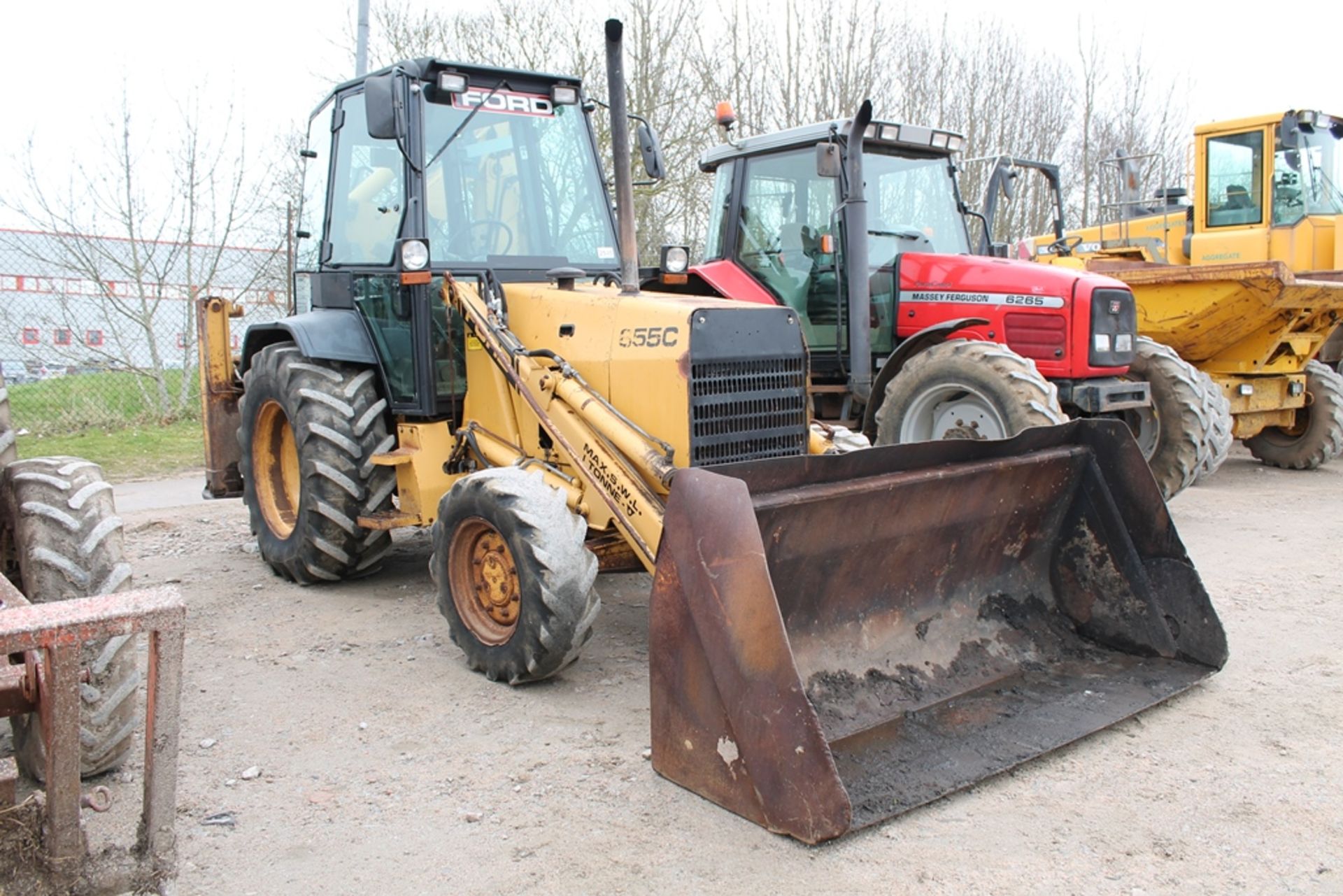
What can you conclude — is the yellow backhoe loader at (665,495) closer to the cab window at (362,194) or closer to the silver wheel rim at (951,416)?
the cab window at (362,194)

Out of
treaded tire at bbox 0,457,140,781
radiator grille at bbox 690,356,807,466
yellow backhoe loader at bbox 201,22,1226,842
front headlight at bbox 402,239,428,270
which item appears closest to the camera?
treaded tire at bbox 0,457,140,781

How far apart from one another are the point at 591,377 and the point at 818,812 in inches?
92.4

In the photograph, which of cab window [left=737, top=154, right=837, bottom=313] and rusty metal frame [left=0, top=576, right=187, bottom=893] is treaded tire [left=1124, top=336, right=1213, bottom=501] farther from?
rusty metal frame [left=0, top=576, right=187, bottom=893]

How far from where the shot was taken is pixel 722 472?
357cm

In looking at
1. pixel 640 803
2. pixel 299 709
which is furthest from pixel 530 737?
pixel 299 709

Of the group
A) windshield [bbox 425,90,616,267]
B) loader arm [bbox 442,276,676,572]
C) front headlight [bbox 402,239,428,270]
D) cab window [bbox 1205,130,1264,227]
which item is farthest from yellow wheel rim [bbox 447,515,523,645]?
cab window [bbox 1205,130,1264,227]

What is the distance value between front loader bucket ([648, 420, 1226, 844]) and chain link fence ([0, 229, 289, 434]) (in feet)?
34.1

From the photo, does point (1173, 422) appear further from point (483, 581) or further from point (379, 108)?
point (379, 108)

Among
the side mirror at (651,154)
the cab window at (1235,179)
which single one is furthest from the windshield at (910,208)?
the cab window at (1235,179)

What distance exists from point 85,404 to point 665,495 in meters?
10.5

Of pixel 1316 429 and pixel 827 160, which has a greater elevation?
pixel 827 160

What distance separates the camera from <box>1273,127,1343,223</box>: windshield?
10734 millimetres

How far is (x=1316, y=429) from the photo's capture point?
404 inches

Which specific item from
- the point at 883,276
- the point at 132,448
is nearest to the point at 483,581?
the point at 883,276
